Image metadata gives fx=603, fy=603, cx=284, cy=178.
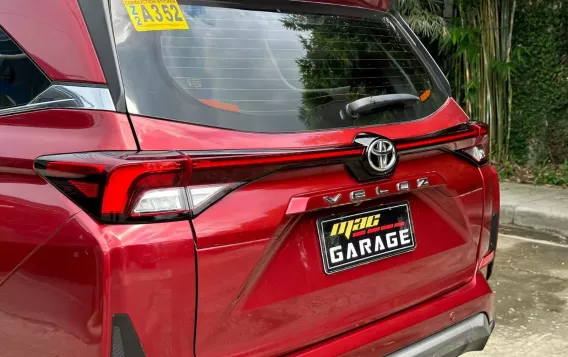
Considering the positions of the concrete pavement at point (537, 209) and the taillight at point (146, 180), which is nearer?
the taillight at point (146, 180)

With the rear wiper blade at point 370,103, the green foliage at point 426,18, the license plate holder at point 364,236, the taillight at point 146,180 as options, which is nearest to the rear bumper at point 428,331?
the license plate holder at point 364,236

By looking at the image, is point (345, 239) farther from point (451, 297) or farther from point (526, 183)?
point (526, 183)

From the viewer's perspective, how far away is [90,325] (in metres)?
1.45

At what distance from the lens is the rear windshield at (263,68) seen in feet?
5.39

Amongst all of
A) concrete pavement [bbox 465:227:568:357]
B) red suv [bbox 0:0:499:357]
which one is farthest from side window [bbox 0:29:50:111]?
concrete pavement [bbox 465:227:568:357]

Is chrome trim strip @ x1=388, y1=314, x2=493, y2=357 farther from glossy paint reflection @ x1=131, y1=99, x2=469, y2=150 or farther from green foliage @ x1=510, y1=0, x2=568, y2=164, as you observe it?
green foliage @ x1=510, y1=0, x2=568, y2=164

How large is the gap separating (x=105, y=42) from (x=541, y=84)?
688cm

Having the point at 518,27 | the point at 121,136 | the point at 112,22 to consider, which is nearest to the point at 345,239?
the point at 121,136

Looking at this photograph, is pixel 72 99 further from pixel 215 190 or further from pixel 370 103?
pixel 370 103

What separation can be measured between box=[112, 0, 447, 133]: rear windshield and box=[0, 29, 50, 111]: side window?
1.03 ft

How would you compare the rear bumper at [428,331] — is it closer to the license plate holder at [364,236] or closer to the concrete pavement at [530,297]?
the license plate holder at [364,236]

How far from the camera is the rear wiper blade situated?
1956 mm

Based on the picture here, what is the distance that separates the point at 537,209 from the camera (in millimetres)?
5625

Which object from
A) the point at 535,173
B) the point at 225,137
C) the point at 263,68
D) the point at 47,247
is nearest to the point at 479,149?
the point at 263,68
